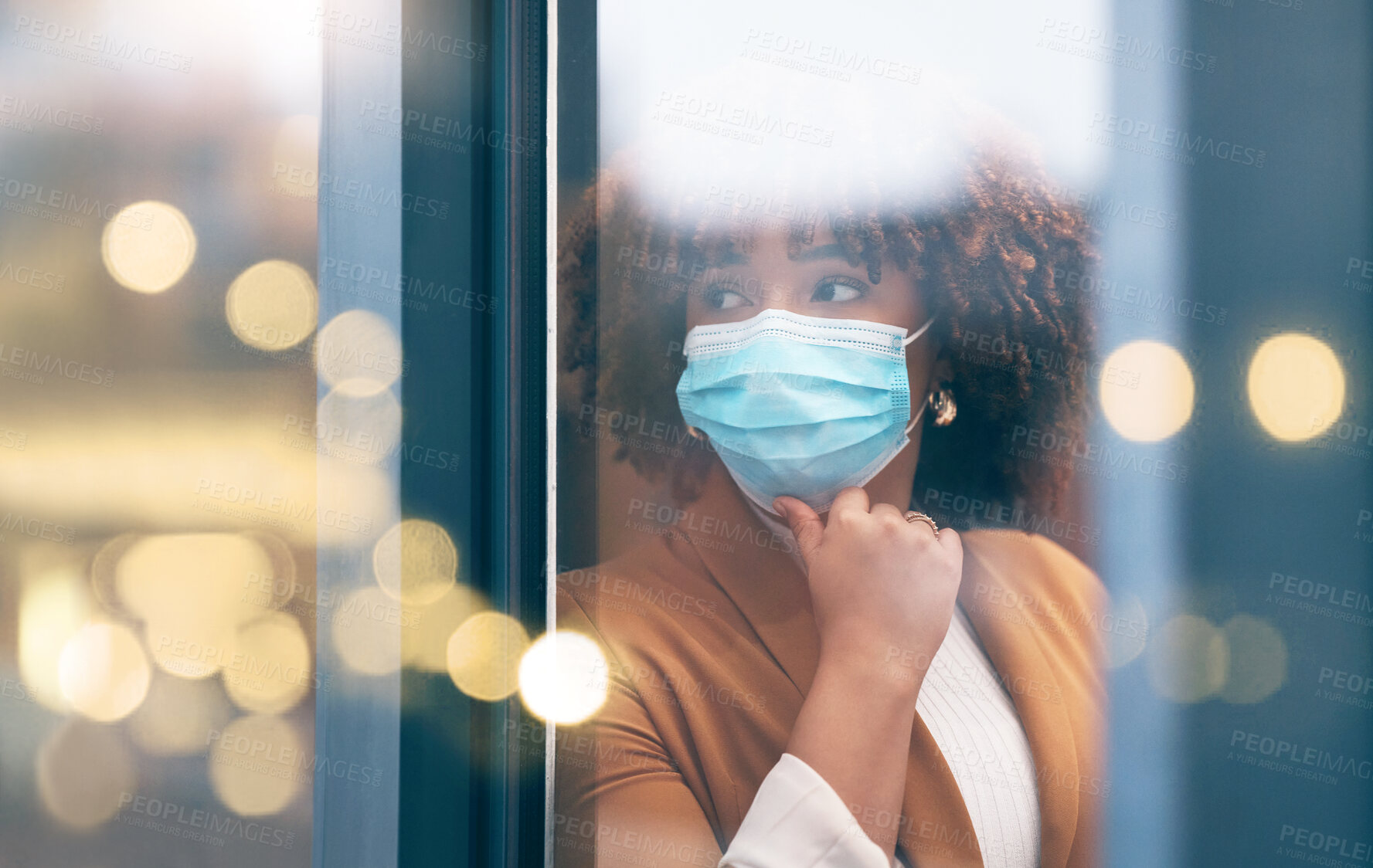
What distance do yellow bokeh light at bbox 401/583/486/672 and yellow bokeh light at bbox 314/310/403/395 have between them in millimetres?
288

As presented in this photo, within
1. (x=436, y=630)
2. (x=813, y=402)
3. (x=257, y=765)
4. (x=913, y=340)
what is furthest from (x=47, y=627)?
(x=913, y=340)

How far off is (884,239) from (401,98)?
0.65 meters

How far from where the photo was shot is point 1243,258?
943 millimetres

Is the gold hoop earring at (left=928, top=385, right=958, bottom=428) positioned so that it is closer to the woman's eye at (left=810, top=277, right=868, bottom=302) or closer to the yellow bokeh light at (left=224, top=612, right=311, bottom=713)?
the woman's eye at (left=810, top=277, right=868, bottom=302)

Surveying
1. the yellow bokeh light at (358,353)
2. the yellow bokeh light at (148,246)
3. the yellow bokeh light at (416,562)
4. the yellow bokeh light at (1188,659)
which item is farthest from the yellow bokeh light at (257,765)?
the yellow bokeh light at (1188,659)

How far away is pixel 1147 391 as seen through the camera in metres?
0.95

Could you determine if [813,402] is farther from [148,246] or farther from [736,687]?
[148,246]

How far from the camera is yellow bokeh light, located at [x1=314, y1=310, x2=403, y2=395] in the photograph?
1.09 m

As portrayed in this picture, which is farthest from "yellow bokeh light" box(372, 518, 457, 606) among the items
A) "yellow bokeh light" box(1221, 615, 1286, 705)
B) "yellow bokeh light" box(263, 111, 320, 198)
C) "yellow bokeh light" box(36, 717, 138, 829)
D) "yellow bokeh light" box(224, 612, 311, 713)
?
"yellow bokeh light" box(1221, 615, 1286, 705)

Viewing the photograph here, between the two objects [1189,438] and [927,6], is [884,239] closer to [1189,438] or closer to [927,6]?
[927,6]

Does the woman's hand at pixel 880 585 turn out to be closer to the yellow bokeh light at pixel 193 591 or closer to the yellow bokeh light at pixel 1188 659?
the yellow bokeh light at pixel 1188 659

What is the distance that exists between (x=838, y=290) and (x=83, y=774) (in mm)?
1043

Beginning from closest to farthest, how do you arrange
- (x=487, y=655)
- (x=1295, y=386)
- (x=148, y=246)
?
1. (x=1295, y=386)
2. (x=148, y=246)
3. (x=487, y=655)

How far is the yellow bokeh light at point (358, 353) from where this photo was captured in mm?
1089
